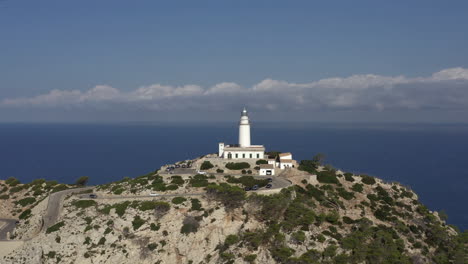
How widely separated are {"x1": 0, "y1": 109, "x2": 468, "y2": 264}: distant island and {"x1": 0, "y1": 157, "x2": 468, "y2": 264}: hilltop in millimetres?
125

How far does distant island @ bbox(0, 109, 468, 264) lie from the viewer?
38.0m

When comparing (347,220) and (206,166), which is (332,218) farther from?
(206,166)

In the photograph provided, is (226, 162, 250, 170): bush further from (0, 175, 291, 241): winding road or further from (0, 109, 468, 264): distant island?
(0, 175, 291, 241): winding road

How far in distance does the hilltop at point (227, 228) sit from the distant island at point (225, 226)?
0.41 ft

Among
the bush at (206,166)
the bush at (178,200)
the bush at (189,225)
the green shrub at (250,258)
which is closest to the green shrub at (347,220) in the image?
the green shrub at (250,258)

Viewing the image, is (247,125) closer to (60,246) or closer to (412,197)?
(412,197)

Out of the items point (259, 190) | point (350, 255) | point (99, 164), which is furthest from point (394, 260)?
point (99, 164)

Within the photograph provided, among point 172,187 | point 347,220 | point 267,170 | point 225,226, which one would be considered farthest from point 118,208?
point 347,220

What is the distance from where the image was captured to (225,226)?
4062 centimetres

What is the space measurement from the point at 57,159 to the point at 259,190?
138296 mm

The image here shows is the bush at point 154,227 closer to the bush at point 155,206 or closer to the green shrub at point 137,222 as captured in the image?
the green shrub at point 137,222

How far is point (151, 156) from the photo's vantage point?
158 meters

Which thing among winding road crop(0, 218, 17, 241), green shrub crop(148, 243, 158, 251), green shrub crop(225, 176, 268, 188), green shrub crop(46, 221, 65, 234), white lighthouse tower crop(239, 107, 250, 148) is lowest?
winding road crop(0, 218, 17, 241)

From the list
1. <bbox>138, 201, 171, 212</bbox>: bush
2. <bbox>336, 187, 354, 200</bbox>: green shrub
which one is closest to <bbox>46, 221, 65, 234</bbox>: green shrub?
<bbox>138, 201, 171, 212</bbox>: bush
